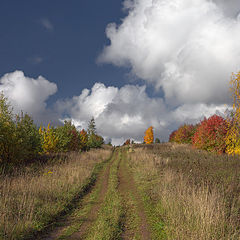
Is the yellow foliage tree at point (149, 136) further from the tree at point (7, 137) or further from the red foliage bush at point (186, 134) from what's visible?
the tree at point (7, 137)

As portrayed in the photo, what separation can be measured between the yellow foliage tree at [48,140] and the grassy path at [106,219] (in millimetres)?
13872

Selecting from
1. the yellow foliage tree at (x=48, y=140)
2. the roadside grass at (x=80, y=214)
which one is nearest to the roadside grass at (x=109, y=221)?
the roadside grass at (x=80, y=214)

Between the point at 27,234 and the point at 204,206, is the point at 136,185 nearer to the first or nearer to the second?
the point at 204,206

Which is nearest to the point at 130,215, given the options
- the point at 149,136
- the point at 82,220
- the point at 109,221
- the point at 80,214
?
the point at 109,221

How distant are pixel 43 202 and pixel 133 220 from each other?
4.03 m

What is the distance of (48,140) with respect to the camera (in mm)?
21156

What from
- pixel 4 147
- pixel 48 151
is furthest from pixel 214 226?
pixel 48 151

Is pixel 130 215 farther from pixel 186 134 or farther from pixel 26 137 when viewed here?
pixel 186 134

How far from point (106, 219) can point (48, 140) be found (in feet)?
57.7

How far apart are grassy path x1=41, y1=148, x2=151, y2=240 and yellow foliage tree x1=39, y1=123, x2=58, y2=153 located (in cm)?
1387

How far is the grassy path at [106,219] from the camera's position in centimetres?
514

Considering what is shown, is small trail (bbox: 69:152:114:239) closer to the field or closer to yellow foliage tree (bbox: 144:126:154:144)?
the field

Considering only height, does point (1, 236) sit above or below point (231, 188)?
below

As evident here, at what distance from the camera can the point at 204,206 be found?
5.25m
